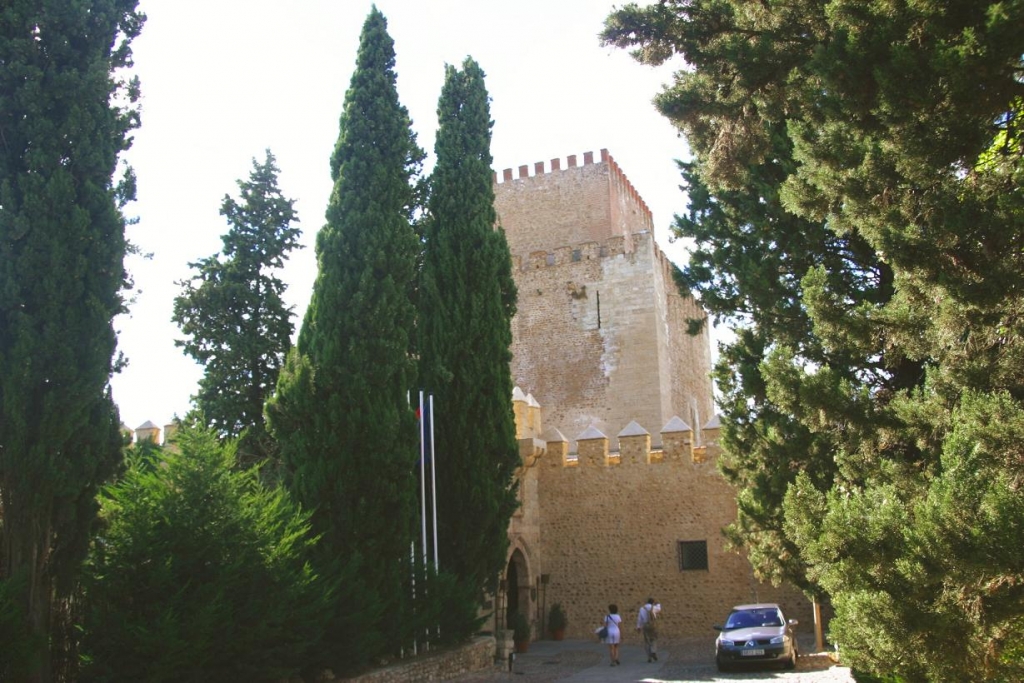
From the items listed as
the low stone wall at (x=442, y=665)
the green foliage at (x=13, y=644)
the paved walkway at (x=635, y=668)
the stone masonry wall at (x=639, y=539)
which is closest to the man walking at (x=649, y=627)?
the paved walkway at (x=635, y=668)

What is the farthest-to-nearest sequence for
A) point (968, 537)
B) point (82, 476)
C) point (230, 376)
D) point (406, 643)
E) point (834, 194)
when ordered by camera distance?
point (230, 376) < point (406, 643) < point (82, 476) < point (834, 194) < point (968, 537)

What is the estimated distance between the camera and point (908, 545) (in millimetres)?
6043

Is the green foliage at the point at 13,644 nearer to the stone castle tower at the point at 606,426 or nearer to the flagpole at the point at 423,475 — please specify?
the flagpole at the point at 423,475

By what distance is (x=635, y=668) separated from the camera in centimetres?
1445

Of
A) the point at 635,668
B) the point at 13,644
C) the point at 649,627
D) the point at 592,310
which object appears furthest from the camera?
the point at 592,310

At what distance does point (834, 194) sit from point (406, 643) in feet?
25.9

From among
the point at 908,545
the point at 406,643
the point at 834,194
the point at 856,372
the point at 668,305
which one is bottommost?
the point at 406,643

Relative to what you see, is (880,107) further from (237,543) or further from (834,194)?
(237,543)

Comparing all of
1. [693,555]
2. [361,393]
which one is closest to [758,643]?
[693,555]

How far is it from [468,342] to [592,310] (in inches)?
473

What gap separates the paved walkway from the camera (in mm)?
12425

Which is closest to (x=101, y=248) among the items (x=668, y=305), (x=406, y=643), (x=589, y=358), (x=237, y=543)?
(x=237, y=543)

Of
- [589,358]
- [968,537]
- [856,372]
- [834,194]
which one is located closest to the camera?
[968,537]

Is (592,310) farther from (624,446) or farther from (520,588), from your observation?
(520,588)
